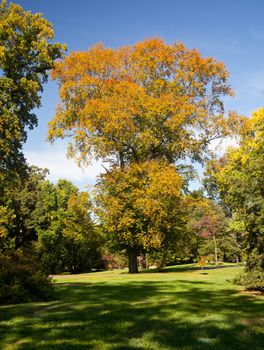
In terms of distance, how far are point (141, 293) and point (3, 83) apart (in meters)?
13.8

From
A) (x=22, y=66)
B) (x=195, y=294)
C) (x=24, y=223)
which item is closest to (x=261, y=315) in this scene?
(x=195, y=294)

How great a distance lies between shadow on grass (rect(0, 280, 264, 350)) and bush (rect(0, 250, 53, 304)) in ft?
2.97

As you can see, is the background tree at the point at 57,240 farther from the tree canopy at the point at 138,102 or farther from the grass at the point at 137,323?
the grass at the point at 137,323

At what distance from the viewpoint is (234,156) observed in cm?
3125

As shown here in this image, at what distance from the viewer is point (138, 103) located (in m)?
27.8

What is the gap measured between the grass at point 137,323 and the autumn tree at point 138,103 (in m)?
16.5

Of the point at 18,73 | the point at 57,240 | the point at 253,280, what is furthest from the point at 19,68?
the point at 57,240

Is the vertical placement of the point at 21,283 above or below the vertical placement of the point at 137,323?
above

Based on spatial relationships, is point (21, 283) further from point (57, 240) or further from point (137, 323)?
point (57, 240)

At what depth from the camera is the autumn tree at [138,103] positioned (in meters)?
28.0

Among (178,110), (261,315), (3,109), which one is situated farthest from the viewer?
(178,110)

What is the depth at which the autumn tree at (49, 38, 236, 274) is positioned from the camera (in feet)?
91.8

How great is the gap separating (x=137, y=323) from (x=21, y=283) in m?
5.99

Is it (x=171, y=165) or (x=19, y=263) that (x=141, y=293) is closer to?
(x=19, y=263)
